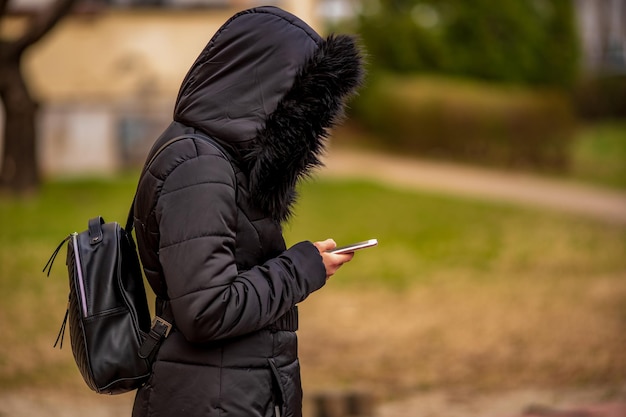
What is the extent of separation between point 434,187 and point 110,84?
461 cm

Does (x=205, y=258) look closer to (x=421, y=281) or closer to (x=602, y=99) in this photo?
(x=421, y=281)

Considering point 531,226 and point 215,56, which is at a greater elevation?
point 531,226

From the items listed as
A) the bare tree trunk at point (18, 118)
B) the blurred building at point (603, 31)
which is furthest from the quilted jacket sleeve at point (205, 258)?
the blurred building at point (603, 31)

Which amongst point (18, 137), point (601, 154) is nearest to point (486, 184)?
point (601, 154)

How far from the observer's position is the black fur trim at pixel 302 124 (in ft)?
8.31

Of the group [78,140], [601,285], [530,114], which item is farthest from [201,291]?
[530,114]

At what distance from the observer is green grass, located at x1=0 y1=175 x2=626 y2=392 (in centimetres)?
701

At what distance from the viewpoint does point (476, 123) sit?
16672 mm

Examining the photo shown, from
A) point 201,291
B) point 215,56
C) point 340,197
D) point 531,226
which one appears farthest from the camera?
point 340,197

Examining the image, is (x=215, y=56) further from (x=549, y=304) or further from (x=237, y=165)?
(x=549, y=304)

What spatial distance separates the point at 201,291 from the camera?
2393 millimetres

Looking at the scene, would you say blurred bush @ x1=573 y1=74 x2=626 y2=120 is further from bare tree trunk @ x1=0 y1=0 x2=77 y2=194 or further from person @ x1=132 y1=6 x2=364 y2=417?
person @ x1=132 y1=6 x2=364 y2=417

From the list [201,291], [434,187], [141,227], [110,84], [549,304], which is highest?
[110,84]

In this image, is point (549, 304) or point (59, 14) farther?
point (59, 14)
